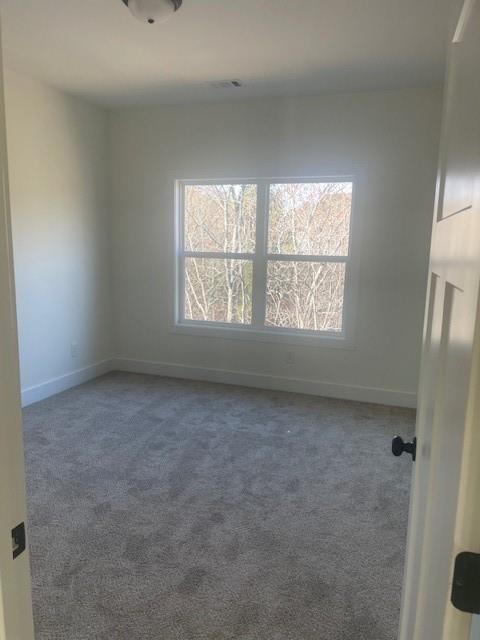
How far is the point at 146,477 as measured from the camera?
271cm

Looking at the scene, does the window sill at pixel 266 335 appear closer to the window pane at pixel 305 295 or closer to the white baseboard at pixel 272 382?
the window pane at pixel 305 295

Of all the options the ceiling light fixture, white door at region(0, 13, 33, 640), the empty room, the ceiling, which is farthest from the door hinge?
the ceiling light fixture

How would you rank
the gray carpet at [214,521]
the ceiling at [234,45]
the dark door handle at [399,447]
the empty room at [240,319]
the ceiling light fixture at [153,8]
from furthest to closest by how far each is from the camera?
1. the ceiling at [234,45]
2. the ceiling light fixture at [153,8]
3. the gray carpet at [214,521]
4. the dark door handle at [399,447]
5. the empty room at [240,319]

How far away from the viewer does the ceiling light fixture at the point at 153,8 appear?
221 centimetres

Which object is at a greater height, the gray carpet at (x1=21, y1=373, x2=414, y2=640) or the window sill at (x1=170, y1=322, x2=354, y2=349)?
the window sill at (x1=170, y1=322, x2=354, y2=349)

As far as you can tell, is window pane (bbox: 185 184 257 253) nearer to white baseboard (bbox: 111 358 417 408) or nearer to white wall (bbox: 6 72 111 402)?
white wall (bbox: 6 72 111 402)

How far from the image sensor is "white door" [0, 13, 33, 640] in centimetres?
68

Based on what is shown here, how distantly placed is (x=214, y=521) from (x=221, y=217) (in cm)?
301

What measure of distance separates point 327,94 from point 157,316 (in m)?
2.70

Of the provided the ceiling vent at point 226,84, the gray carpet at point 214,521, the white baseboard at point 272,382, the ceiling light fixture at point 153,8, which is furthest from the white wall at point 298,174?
the ceiling light fixture at point 153,8

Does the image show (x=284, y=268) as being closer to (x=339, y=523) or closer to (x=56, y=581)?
(x=339, y=523)

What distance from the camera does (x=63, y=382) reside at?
425 centimetres

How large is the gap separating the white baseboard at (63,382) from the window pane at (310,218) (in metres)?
2.23

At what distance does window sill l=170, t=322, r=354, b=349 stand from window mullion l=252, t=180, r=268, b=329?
0.12m
